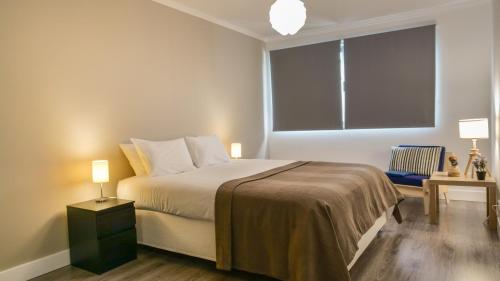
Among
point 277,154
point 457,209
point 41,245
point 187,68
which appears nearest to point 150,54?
point 187,68

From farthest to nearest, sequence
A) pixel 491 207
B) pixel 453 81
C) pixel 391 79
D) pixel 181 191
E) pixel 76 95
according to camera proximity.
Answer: pixel 391 79 → pixel 453 81 → pixel 491 207 → pixel 76 95 → pixel 181 191

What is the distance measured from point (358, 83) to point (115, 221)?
4.04m

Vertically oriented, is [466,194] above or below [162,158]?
below

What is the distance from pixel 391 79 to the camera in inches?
193

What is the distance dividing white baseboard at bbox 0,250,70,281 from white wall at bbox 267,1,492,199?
166 inches

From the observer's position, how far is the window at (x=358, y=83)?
471cm

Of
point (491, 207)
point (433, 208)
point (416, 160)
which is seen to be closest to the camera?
point (491, 207)

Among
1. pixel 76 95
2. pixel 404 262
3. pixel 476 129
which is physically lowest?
pixel 404 262

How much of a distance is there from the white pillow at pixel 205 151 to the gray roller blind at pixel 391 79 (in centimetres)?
233

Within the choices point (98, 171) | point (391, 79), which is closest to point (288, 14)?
point (98, 171)

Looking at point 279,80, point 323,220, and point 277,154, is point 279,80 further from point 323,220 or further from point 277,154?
point 323,220

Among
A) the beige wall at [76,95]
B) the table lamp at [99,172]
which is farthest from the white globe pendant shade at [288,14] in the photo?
the table lamp at [99,172]

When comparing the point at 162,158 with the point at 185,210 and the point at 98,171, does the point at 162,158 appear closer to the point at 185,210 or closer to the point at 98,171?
the point at 98,171

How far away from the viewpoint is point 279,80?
595 centimetres
